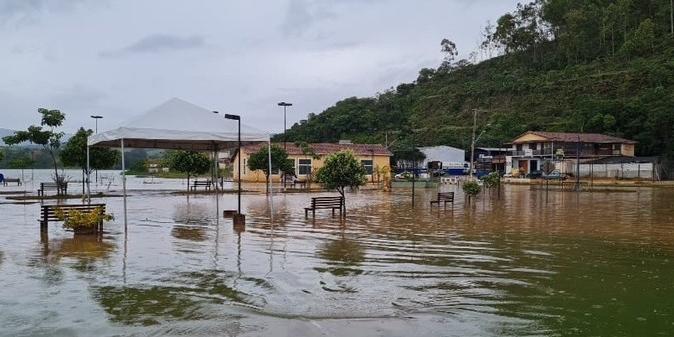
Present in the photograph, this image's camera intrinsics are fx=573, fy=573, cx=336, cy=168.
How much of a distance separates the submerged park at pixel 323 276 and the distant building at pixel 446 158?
59.9m

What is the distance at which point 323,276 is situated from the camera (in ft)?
28.9

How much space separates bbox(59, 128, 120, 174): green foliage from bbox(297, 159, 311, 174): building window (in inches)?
1061

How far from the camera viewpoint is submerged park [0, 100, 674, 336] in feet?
20.8

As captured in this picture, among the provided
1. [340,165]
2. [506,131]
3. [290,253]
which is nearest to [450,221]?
[340,165]

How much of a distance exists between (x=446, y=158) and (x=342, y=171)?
60.8 metres

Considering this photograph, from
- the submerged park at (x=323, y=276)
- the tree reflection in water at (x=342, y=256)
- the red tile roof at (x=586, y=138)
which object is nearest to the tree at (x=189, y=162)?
the submerged park at (x=323, y=276)

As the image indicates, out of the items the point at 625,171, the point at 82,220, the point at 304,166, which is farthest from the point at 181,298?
the point at 625,171

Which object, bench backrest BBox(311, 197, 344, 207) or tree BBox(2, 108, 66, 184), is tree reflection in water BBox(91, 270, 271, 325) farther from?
tree BBox(2, 108, 66, 184)

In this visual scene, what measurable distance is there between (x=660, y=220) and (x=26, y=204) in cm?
2361

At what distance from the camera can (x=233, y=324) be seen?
247 inches

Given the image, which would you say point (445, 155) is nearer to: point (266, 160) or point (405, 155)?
point (405, 155)

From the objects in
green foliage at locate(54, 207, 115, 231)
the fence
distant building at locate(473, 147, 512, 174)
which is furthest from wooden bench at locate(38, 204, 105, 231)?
distant building at locate(473, 147, 512, 174)

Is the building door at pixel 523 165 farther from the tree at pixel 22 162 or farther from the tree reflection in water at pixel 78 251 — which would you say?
the tree reflection in water at pixel 78 251

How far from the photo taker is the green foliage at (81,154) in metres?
28.7
